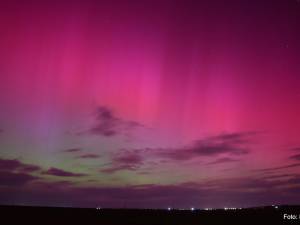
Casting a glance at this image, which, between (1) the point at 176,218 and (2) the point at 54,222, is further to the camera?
(1) the point at 176,218

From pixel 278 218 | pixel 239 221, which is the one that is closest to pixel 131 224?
pixel 239 221

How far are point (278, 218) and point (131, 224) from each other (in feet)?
120

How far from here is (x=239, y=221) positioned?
406ft

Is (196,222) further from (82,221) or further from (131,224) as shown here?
(82,221)

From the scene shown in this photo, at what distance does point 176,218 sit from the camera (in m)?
132

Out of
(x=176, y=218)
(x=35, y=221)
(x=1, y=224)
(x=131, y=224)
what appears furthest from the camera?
(x=176, y=218)

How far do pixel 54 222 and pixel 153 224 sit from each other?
79.3ft

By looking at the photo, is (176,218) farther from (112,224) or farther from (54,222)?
(54,222)

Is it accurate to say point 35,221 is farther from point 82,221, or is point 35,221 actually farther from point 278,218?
point 278,218

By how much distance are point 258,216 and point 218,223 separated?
11536mm

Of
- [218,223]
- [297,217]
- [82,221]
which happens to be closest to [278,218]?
[297,217]

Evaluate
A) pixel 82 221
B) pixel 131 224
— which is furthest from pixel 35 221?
pixel 131 224

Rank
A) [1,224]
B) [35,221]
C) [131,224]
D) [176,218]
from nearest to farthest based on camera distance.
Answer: [1,224] → [35,221] → [131,224] → [176,218]

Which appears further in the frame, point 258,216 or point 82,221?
point 258,216
